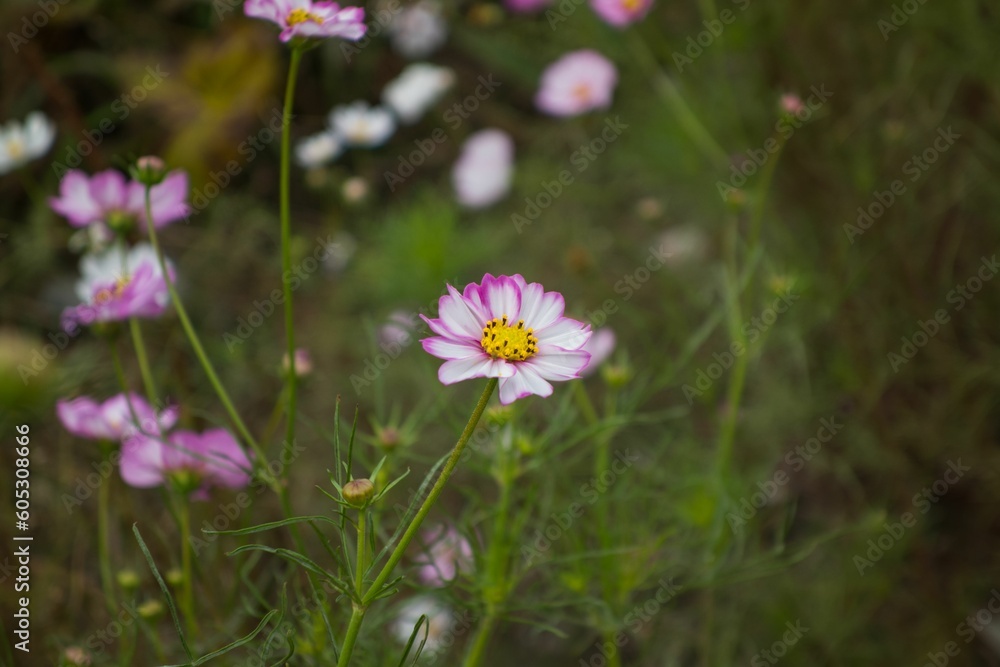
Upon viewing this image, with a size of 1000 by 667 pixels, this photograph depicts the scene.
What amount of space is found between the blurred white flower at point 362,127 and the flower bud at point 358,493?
1.26m

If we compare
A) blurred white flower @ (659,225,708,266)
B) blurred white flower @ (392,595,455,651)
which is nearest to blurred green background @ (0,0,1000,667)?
blurred white flower @ (659,225,708,266)

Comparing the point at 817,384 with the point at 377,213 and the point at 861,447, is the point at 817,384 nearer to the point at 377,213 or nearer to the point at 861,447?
the point at 861,447

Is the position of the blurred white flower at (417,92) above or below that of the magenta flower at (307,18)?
above

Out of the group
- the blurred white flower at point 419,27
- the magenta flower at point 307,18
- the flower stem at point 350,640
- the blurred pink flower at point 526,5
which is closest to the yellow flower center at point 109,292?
the magenta flower at point 307,18

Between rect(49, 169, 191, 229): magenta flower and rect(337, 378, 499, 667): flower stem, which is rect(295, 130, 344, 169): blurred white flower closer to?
rect(49, 169, 191, 229): magenta flower

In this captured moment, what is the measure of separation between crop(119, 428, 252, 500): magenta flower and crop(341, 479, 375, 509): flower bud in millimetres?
213

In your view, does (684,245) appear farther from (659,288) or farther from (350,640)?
(350,640)

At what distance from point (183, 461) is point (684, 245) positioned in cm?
111

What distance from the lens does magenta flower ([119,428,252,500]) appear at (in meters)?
0.59

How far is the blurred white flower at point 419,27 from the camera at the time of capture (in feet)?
6.26

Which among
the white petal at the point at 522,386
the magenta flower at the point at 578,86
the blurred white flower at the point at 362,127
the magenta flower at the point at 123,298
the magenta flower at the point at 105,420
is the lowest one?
A: the white petal at the point at 522,386

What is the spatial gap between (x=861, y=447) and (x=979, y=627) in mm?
244

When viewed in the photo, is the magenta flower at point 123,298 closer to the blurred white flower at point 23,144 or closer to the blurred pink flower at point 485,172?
the blurred white flower at point 23,144

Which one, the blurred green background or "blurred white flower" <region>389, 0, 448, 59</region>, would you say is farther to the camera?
"blurred white flower" <region>389, 0, 448, 59</region>
